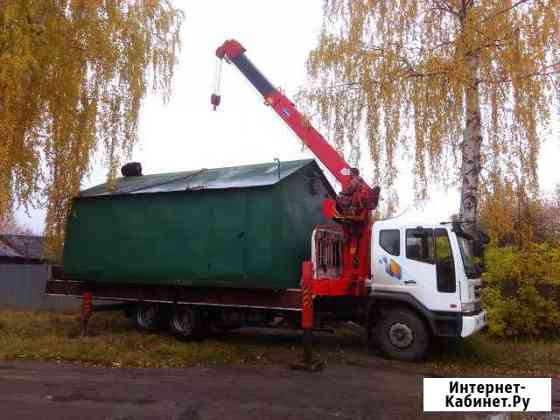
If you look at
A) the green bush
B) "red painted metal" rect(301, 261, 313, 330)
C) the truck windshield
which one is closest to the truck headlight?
the truck windshield

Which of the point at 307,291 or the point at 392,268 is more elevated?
the point at 392,268

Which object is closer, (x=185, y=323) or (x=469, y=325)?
(x=469, y=325)

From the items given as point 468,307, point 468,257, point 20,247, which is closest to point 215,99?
point 468,257

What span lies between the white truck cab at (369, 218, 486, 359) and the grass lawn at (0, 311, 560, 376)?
596 millimetres

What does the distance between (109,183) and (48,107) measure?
2.12 metres

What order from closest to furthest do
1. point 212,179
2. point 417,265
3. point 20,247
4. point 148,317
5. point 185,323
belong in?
point 417,265 → point 185,323 → point 212,179 → point 148,317 → point 20,247

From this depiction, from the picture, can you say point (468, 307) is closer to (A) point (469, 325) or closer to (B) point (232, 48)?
(A) point (469, 325)

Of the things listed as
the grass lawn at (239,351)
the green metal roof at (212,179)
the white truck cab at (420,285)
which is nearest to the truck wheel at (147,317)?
the grass lawn at (239,351)

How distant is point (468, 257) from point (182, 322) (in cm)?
598

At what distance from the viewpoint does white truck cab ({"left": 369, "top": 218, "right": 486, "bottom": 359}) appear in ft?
26.4

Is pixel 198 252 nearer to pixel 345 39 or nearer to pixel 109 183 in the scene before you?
pixel 109 183

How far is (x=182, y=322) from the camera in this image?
10.2 m

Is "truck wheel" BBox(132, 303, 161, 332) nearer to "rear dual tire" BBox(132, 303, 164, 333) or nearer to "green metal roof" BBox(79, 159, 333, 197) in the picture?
"rear dual tire" BBox(132, 303, 164, 333)

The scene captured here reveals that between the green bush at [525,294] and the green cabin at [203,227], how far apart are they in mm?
4035
